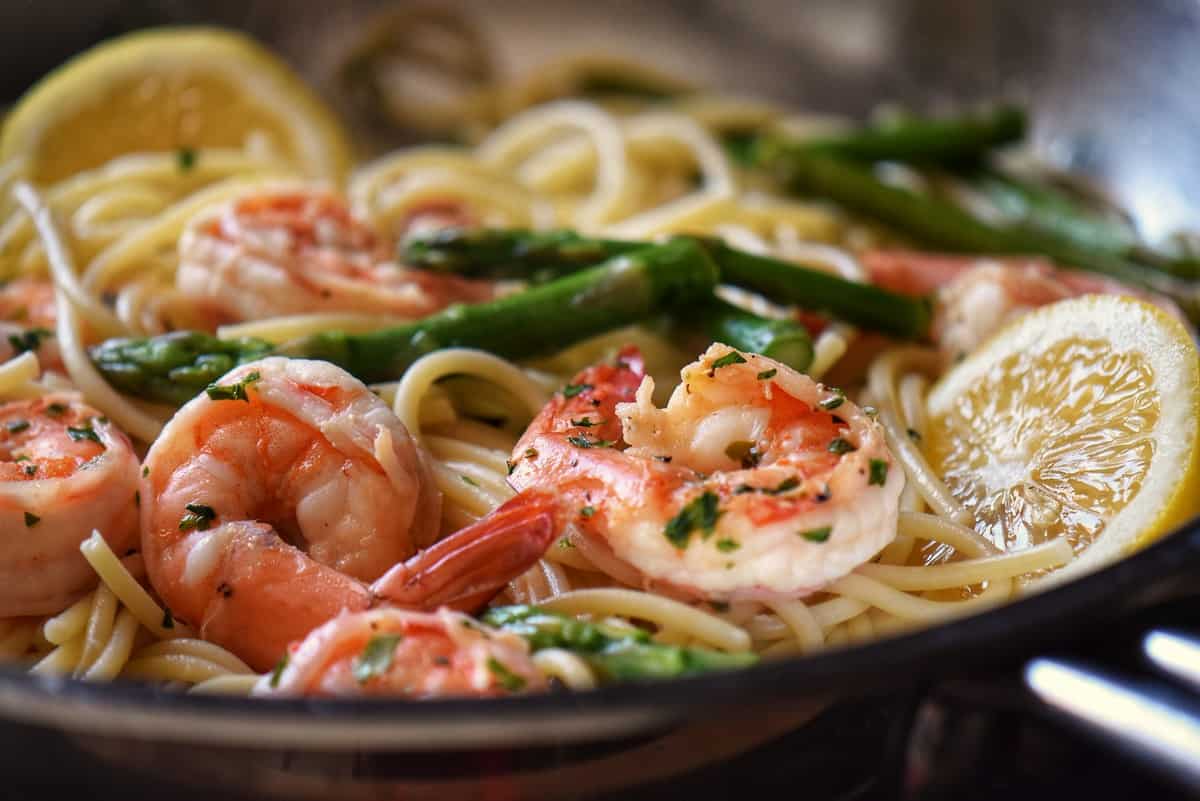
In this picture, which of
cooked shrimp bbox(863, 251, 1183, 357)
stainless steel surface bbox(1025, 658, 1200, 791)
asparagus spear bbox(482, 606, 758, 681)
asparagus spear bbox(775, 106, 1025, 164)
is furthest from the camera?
asparagus spear bbox(775, 106, 1025, 164)

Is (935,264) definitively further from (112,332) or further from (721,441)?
(112,332)

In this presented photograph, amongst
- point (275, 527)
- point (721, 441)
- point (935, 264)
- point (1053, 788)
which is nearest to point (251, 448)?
point (275, 527)

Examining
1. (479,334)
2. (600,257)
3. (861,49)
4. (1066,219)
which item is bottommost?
(479,334)

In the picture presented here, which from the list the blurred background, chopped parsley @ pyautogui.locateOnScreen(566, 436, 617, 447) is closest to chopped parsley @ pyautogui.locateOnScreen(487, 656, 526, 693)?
chopped parsley @ pyautogui.locateOnScreen(566, 436, 617, 447)

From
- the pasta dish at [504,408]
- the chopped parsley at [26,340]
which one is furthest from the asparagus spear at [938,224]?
the chopped parsley at [26,340]

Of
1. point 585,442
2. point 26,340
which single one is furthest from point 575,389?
point 26,340

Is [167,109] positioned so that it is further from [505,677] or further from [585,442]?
[505,677]

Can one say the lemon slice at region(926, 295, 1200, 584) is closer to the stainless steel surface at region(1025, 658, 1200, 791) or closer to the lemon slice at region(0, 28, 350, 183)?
the stainless steel surface at region(1025, 658, 1200, 791)
